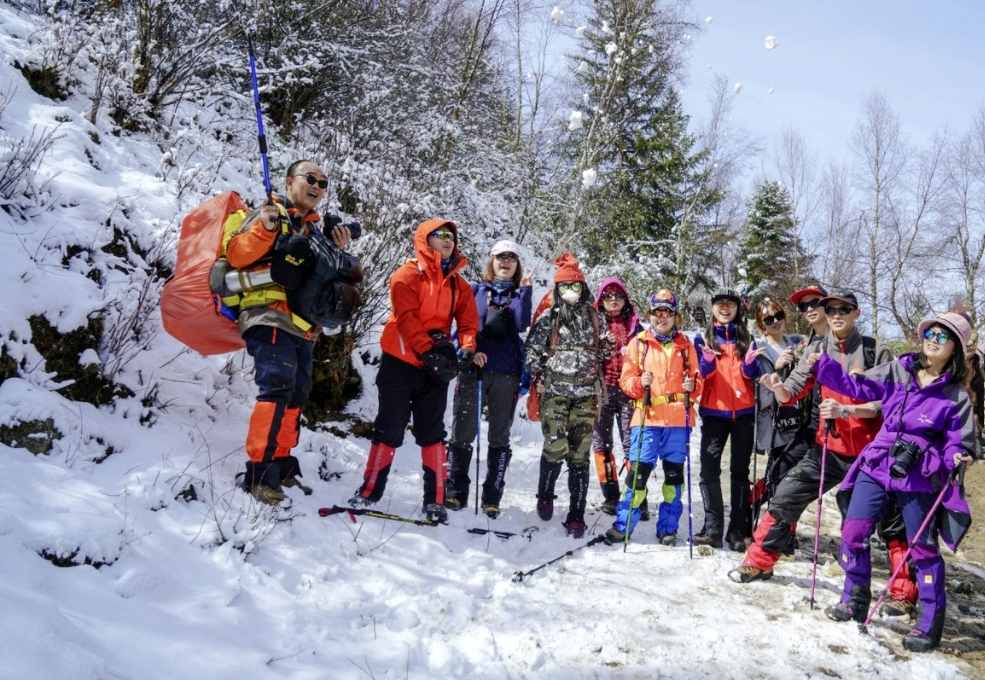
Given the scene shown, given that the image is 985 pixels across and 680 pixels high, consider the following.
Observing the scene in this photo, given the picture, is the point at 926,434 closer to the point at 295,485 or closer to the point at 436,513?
the point at 436,513

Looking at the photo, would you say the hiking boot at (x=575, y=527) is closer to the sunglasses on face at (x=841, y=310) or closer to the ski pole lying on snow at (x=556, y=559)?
the ski pole lying on snow at (x=556, y=559)

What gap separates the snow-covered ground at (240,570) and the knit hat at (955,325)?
202 centimetres

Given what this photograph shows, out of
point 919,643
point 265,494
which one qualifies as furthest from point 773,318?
point 265,494

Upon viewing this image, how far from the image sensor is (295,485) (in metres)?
4.44

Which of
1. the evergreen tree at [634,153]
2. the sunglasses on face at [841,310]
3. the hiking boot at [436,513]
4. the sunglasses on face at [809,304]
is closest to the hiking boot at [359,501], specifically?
the hiking boot at [436,513]

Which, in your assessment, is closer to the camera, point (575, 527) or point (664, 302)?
point (575, 527)

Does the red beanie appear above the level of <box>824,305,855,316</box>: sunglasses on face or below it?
above

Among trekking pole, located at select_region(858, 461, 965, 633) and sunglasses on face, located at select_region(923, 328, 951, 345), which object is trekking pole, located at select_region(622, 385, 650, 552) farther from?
sunglasses on face, located at select_region(923, 328, 951, 345)

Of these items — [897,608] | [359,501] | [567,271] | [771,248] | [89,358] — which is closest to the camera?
[89,358]

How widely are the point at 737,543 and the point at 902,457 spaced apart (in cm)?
179

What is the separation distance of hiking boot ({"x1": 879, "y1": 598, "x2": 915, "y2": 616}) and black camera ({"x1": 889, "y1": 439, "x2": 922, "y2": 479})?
1.04m

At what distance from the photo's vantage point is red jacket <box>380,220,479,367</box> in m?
4.75

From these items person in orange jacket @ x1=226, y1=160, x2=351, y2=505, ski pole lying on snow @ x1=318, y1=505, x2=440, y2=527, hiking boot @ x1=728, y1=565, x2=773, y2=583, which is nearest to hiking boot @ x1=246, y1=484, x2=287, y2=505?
person in orange jacket @ x1=226, y1=160, x2=351, y2=505

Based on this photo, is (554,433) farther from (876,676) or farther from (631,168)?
(631,168)
